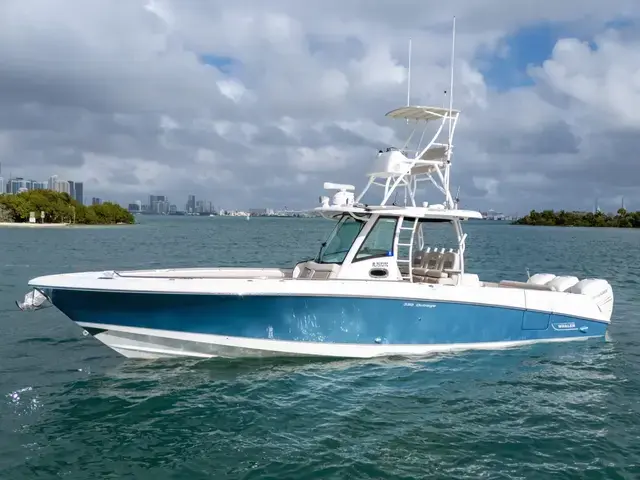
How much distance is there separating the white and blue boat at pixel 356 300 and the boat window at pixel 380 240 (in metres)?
0.02

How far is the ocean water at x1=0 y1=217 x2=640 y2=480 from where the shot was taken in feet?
21.8

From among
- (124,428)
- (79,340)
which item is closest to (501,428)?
(124,428)

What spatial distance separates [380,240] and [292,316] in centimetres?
230

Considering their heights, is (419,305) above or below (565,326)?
above

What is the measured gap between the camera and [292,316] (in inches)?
380

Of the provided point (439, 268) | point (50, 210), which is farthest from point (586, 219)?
point (439, 268)

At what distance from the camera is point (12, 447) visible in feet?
22.8

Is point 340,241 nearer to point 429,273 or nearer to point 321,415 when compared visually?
point 429,273

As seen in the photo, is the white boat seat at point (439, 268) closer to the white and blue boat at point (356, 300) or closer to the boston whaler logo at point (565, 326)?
the white and blue boat at point (356, 300)

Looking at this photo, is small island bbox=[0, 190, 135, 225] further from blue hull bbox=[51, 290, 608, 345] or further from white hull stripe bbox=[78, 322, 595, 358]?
blue hull bbox=[51, 290, 608, 345]

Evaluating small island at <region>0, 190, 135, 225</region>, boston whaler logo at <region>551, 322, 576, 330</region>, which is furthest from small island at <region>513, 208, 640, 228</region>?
boston whaler logo at <region>551, 322, 576, 330</region>

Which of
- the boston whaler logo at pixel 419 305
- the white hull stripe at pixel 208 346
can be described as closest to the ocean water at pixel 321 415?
the white hull stripe at pixel 208 346

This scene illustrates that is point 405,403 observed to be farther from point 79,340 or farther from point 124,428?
point 79,340

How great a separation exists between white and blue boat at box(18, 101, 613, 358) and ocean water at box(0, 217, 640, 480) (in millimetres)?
404
